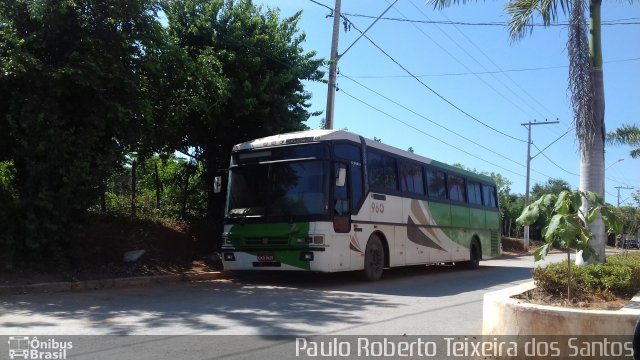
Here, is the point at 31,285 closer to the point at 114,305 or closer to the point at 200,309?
the point at 114,305

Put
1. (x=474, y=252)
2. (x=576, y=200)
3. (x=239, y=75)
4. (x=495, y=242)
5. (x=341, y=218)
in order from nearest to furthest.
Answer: (x=576, y=200)
(x=341, y=218)
(x=239, y=75)
(x=474, y=252)
(x=495, y=242)

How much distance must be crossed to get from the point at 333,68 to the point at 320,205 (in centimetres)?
738

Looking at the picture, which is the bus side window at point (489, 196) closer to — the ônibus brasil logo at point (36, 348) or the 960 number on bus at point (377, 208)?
the 960 number on bus at point (377, 208)

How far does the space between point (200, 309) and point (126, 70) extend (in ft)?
20.5

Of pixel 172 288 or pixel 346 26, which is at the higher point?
pixel 346 26

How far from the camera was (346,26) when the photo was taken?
19.0m

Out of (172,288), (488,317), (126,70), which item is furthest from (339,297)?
(126,70)

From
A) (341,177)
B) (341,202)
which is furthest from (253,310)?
(341,177)

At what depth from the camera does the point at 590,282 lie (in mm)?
7258

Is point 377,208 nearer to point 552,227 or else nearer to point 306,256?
point 306,256

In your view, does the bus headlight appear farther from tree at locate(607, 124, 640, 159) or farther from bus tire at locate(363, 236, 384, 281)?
tree at locate(607, 124, 640, 159)

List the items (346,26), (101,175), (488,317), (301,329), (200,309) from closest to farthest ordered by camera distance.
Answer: (488,317) < (301,329) < (200,309) < (101,175) < (346,26)

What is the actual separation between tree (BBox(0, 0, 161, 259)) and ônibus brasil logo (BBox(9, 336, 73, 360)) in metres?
A: 5.43

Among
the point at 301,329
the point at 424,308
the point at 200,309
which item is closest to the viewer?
the point at 301,329
